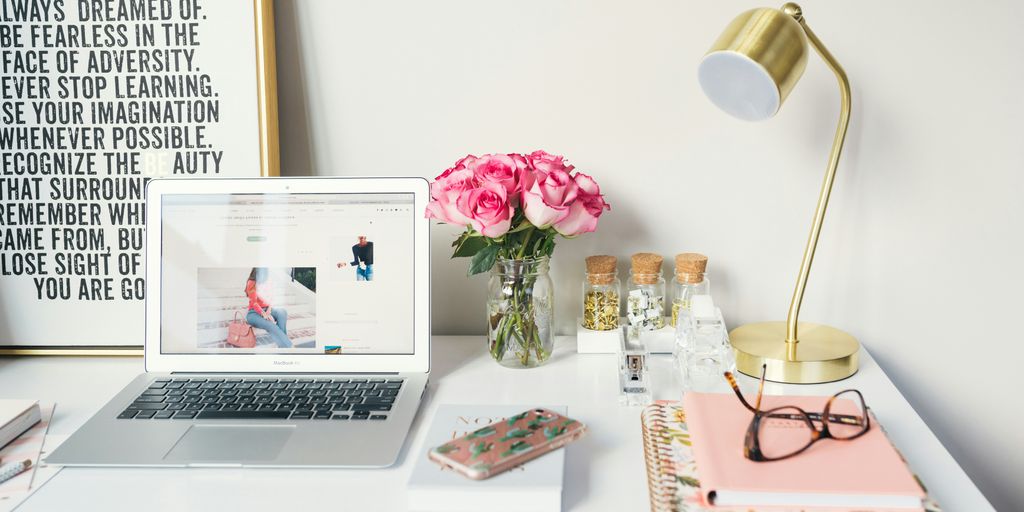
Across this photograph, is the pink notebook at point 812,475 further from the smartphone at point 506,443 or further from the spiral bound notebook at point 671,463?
the smartphone at point 506,443

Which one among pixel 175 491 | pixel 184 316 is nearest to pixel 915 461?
pixel 175 491


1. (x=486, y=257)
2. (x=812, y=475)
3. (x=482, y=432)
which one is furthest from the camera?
(x=486, y=257)

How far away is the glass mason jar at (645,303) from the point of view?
3.59ft

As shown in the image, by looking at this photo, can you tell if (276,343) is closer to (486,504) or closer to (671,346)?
(486,504)

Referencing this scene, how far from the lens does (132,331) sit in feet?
3.75

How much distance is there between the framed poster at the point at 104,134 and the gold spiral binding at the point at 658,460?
0.66 metres

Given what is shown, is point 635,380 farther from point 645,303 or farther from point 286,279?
point 286,279

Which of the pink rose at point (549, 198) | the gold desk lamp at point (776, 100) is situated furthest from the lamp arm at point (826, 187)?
the pink rose at point (549, 198)

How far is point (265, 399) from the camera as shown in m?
0.92

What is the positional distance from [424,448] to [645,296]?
1.50 feet

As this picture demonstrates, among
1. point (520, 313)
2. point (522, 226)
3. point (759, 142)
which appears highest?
point (759, 142)

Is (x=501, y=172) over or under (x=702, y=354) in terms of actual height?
over

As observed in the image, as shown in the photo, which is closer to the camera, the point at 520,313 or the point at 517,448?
the point at 517,448

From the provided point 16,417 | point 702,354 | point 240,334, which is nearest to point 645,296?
point 702,354
